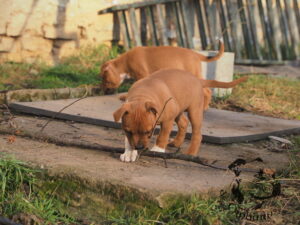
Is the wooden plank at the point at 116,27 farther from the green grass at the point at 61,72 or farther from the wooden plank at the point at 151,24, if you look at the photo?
the wooden plank at the point at 151,24

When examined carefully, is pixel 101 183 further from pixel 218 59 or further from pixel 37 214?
pixel 218 59

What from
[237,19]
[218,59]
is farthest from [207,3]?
[218,59]

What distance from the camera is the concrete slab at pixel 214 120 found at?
5137 mm

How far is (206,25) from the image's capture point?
439 inches

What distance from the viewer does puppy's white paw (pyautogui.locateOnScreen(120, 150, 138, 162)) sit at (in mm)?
3992

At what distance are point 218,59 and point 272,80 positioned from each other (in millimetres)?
1737

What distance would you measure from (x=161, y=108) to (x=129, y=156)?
521 mm

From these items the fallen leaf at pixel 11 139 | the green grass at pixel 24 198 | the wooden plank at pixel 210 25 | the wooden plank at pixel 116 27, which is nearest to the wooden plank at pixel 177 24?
the wooden plank at pixel 210 25

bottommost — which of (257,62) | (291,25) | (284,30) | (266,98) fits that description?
(257,62)

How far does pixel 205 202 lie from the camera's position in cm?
330

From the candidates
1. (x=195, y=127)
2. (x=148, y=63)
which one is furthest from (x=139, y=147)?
(x=148, y=63)

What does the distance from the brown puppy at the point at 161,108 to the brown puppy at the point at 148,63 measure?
Result: 2.01m

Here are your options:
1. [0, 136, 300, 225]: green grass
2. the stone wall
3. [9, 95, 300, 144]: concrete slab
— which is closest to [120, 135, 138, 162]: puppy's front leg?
[0, 136, 300, 225]: green grass

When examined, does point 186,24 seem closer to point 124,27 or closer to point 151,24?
point 151,24
